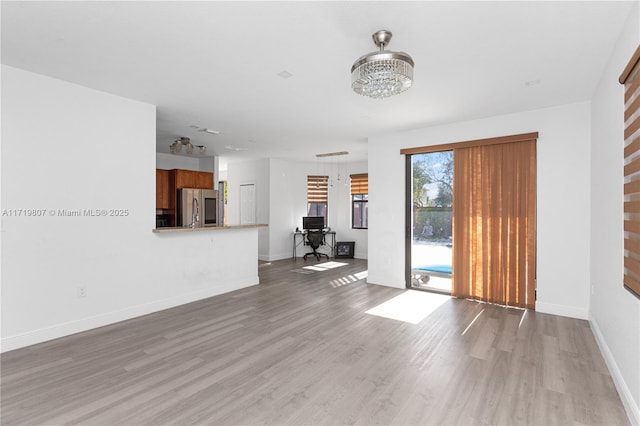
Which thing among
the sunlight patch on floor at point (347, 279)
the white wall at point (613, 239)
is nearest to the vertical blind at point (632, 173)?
the white wall at point (613, 239)

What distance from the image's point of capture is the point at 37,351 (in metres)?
2.96

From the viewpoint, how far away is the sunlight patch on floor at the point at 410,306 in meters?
3.96

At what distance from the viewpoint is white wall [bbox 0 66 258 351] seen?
9.95ft

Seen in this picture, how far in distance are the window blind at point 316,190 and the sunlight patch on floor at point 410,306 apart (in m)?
4.70

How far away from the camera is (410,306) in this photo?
4.38m

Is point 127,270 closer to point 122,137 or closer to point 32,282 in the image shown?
point 32,282

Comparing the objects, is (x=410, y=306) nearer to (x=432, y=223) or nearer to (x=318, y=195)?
(x=432, y=223)

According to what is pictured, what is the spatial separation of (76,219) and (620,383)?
5120 mm

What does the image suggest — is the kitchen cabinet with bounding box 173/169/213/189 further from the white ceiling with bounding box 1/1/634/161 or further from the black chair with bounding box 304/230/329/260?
the black chair with bounding box 304/230/329/260

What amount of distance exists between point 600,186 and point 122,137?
5338mm

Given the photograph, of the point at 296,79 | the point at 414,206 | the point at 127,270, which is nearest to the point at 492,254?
the point at 414,206

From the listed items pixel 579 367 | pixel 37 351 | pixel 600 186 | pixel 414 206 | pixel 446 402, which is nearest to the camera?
pixel 446 402

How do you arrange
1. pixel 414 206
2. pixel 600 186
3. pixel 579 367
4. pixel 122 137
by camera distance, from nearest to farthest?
pixel 579 367, pixel 600 186, pixel 122 137, pixel 414 206

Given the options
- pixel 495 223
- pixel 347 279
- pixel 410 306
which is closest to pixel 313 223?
pixel 347 279
